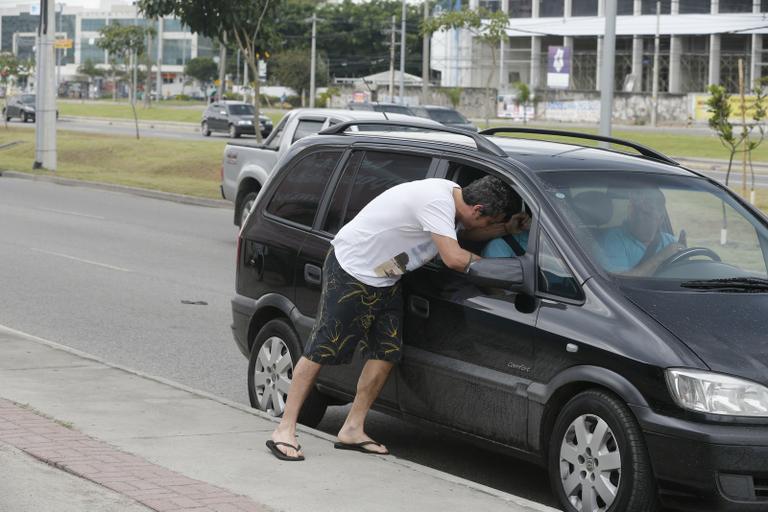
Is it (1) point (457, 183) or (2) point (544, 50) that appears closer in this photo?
(1) point (457, 183)

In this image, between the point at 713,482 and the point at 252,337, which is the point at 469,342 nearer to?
the point at 713,482

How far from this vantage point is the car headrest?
6242 mm

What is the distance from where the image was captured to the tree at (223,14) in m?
29.4

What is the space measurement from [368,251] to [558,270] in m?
0.99

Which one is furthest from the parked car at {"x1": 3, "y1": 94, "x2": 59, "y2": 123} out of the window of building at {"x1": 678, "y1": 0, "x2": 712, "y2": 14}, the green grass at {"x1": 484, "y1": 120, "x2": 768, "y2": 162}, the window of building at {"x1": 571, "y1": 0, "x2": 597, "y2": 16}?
the window of building at {"x1": 678, "y1": 0, "x2": 712, "y2": 14}

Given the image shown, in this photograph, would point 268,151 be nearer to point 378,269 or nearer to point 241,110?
point 378,269

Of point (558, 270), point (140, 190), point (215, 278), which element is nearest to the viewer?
point (558, 270)

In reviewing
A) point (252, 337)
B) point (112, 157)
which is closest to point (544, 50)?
point (112, 157)

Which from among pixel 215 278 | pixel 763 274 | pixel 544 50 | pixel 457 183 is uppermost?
pixel 544 50

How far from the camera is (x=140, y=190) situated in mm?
27562

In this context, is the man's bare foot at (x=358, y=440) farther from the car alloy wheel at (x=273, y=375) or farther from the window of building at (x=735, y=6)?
the window of building at (x=735, y=6)

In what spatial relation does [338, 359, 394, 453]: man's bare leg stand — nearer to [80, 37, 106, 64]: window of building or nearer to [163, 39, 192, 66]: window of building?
[163, 39, 192, 66]: window of building

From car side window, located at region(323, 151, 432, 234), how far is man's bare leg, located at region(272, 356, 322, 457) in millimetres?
1004

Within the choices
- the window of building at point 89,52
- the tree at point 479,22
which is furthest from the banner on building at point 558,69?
the window of building at point 89,52
